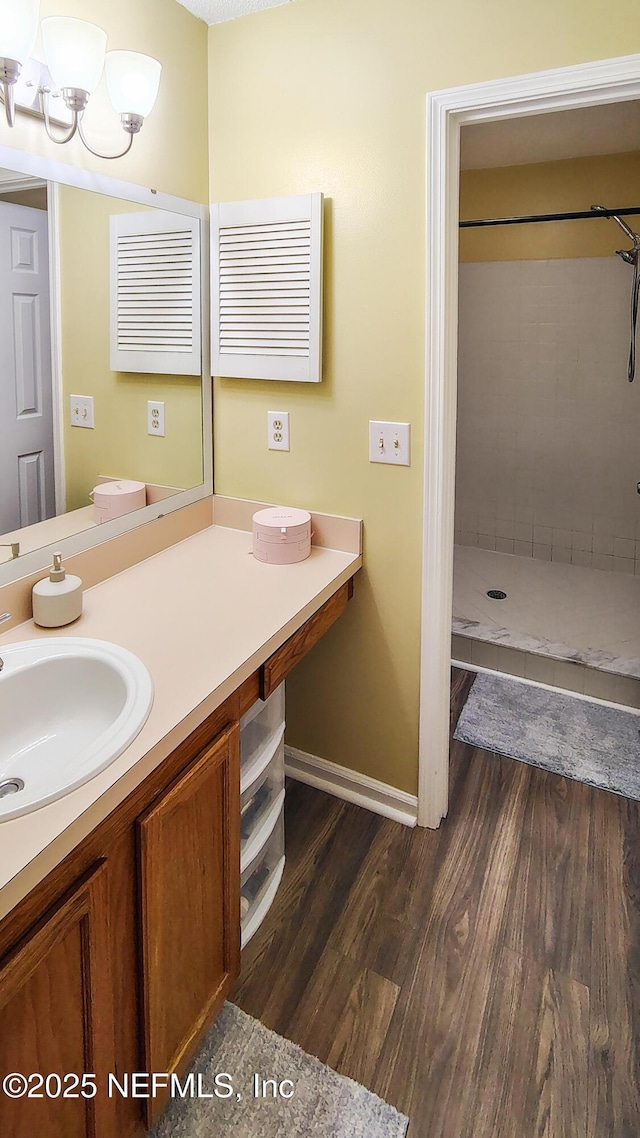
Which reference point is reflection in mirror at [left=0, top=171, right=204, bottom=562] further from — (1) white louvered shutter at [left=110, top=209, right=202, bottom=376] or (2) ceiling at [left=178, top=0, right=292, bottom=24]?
(2) ceiling at [left=178, top=0, right=292, bottom=24]

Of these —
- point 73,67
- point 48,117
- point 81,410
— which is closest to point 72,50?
point 73,67

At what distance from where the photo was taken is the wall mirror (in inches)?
54.1

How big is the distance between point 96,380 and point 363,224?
0.79 metres

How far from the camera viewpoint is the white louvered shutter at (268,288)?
1.77m

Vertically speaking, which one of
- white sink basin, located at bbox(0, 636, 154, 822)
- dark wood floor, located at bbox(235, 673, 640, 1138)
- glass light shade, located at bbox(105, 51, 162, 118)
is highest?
glass light shade, located at bbox(105, 51, 162, 118)

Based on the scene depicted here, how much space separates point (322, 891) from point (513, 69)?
2032 mm

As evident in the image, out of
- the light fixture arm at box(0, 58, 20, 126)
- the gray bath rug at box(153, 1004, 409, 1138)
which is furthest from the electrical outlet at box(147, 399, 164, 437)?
the gray bath rug at box(153, 1004, 409, 1138)

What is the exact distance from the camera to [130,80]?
4.74ft

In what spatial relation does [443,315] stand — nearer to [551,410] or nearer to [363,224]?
[363,224]

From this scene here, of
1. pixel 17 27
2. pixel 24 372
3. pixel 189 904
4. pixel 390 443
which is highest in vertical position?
pixel 17 27

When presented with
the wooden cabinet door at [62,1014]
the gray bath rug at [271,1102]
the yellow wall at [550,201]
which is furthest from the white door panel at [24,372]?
the yellow wall at [550,201]

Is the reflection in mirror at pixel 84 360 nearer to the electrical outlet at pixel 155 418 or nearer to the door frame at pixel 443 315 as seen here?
the electrical outlet at pixel 155 418

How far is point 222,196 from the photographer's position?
74.9 inches

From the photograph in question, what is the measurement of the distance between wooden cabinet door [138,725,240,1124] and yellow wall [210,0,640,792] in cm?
78
